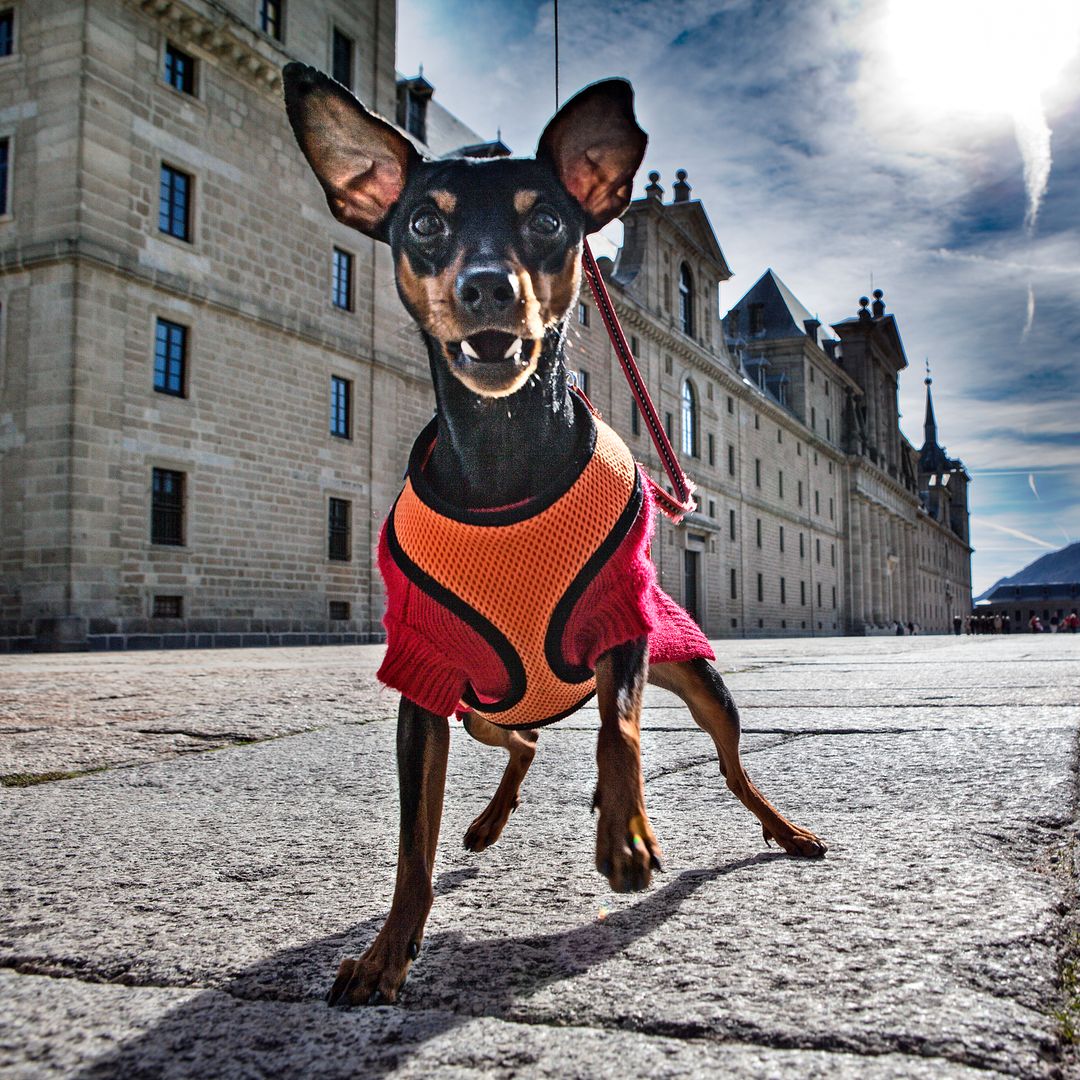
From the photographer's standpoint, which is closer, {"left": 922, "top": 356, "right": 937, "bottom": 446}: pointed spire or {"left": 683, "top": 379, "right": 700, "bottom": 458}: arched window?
{"left": 683, "top": 379, "right": 700, "bottom": 458}: arched window

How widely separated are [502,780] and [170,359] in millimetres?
16792

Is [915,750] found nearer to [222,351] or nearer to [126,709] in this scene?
[126,709]

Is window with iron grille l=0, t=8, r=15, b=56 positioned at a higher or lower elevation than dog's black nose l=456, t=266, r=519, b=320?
higher

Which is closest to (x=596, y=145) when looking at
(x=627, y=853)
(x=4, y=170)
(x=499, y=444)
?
(x=499, y=444)

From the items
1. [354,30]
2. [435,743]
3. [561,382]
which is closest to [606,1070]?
[435,743]

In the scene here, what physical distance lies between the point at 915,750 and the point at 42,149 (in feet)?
57.1

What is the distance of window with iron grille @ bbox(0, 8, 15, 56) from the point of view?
1670cm

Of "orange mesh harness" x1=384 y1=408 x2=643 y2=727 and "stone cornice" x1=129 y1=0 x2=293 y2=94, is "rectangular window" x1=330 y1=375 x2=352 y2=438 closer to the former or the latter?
"stone cornice" x1=129 y1=0 x2=293 y2=94

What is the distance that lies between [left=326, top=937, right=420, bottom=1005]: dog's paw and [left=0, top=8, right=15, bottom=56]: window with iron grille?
64.3ft

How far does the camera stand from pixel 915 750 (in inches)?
115

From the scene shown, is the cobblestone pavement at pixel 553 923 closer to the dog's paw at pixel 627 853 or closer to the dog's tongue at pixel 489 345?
the dog's paw at pixel 627 853

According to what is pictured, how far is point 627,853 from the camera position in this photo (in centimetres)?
132

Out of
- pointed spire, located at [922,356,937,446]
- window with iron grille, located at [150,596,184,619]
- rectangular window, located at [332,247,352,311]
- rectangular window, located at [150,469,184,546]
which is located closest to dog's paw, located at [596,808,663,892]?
window with iron grille, located at [150,596,184,619]

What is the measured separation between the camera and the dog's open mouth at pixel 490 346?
1687 mm
